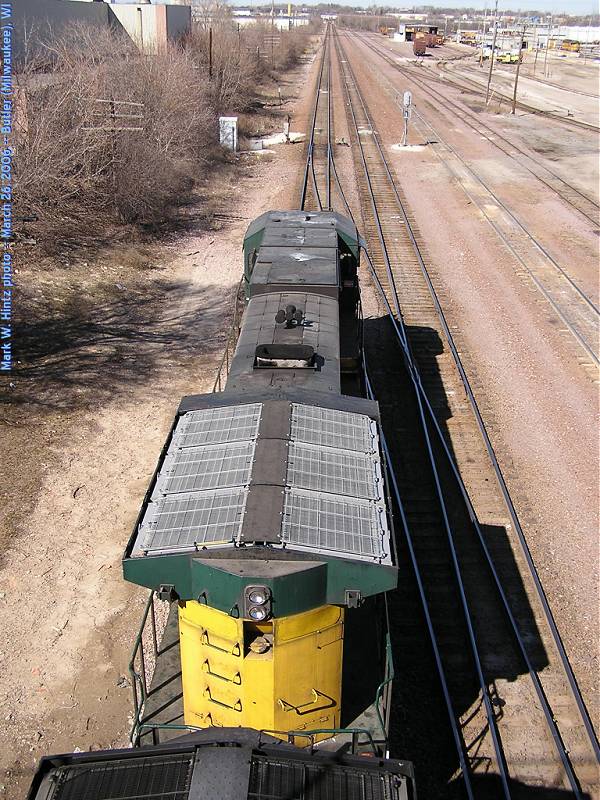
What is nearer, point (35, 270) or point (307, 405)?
point (307, 405)

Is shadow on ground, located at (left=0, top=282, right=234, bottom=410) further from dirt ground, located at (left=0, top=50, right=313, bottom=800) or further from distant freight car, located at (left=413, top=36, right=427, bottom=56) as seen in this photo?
distant freight car, located at (left=413, top=36, right=427, bottom=56)

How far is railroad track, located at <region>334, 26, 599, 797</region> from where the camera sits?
9648mm

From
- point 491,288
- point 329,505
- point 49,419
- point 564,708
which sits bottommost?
point 564,708

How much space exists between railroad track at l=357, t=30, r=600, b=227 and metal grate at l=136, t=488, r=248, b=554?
30.3 metres

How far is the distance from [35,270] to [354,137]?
96.7ft

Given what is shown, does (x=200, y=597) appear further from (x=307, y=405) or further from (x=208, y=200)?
A: (x=208, y=200)

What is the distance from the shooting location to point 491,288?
81.3ft

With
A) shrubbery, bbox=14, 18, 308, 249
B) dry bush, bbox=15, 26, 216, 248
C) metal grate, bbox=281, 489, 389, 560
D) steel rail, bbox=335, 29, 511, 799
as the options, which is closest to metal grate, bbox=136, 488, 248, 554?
metal grate, bbox=281, 489, 389, 560

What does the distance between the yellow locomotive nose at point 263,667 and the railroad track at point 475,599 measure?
3210 millimetres

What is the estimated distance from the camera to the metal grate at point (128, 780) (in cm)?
568

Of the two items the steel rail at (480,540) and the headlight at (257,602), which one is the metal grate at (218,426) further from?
the steel rail at (480,540)

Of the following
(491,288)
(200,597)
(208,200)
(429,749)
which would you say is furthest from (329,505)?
(208,200)

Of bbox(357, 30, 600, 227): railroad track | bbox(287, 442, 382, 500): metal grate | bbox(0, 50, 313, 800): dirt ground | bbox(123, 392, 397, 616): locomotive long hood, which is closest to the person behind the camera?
bbox(123, 392, 397, 616): locomotive long hood

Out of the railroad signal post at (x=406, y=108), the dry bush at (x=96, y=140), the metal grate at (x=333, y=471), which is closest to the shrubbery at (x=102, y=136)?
the dry bush at (x=96, y=140)
